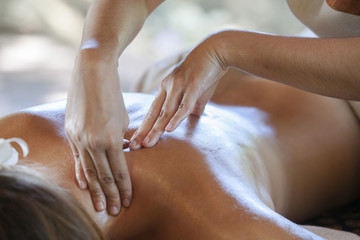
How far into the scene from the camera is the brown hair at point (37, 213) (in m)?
0.85

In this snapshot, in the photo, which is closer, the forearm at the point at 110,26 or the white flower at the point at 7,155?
the white flower at the point at 7,155

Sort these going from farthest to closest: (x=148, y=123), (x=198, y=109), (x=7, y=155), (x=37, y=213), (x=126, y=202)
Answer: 1. (x=198, y=109)
2. (x=148, y=123)
3. (x=126, y=202)
4. (x=7, y=155)
5. (x=37, y=213)

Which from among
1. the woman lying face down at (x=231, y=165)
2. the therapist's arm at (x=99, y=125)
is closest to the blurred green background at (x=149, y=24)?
the woman lying face down at (x=231, y=165)

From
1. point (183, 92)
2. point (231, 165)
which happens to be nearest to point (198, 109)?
point (183, 92)

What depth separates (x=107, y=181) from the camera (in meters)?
1.08

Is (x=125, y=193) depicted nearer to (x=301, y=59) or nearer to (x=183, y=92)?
(x=183, y=92)

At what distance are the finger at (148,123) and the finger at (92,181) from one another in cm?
13

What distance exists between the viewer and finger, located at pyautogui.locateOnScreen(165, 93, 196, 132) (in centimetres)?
122

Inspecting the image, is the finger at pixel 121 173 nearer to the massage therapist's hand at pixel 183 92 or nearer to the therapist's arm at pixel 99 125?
the therapist's arm at pixel 99 125

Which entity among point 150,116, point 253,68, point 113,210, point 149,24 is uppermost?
point 253,68

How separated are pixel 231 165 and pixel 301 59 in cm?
29

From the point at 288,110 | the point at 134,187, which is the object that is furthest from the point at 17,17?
the point at 134,187

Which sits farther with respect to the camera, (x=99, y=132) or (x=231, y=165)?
(x=231, y=165)

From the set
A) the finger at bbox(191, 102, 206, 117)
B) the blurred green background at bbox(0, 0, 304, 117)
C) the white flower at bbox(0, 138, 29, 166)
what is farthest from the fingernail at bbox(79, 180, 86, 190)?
the blurred green background at bbox(0, 0, 304, 117)
